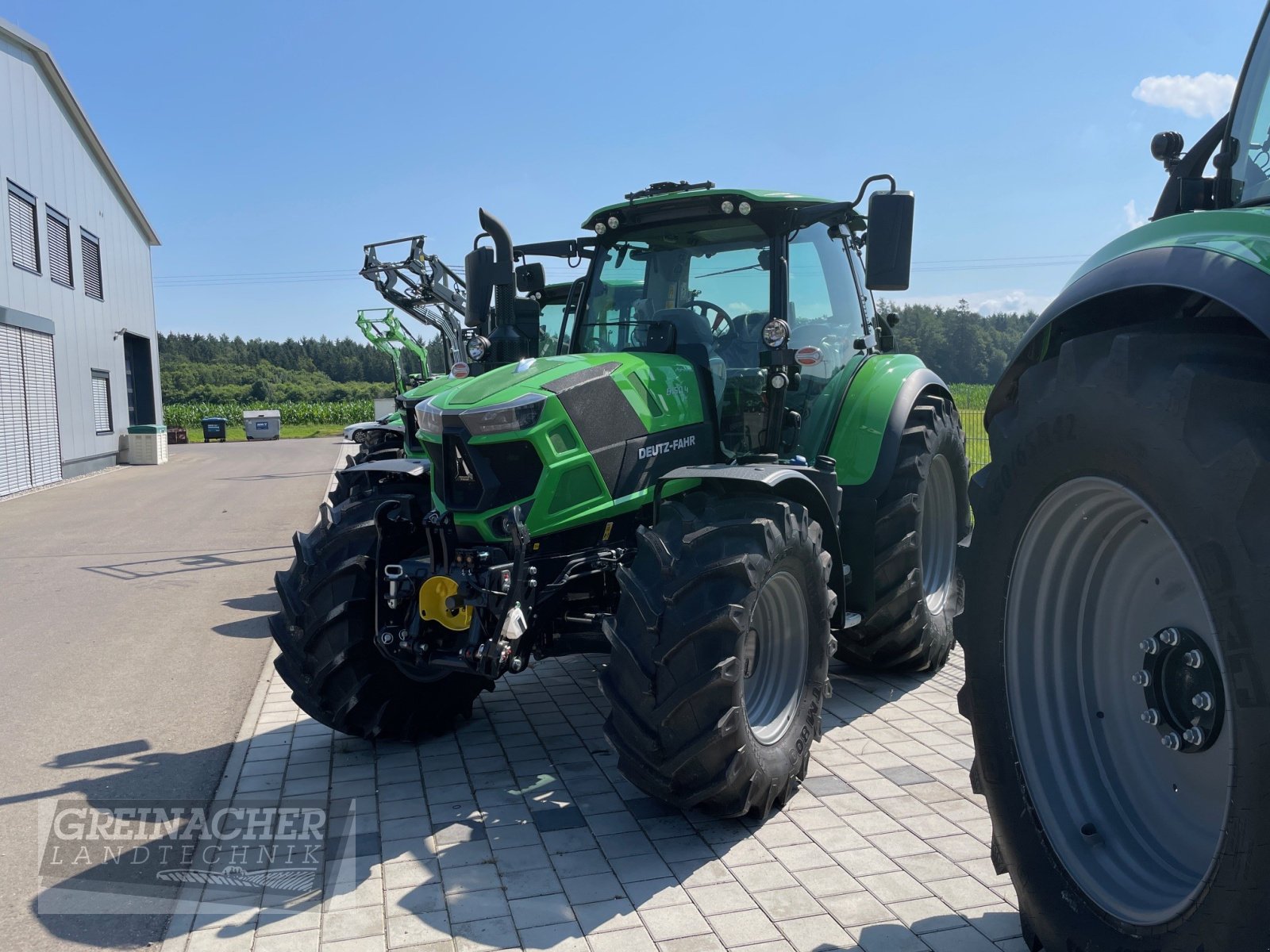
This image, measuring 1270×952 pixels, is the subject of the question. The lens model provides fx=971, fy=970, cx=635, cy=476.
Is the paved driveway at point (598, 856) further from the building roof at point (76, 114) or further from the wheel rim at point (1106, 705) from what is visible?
the building roof at point (76, 114)

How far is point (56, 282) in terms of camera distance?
20656 millimetres

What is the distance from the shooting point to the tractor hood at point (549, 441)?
4.05 m

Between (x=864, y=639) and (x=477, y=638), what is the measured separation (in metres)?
2.43

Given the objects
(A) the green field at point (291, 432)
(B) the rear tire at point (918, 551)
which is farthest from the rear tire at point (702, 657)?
(A) the green field at point (291, 432)

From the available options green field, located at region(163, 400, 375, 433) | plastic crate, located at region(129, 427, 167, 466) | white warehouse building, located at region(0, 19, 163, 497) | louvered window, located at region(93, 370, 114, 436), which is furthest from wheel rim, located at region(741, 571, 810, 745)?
green field, located at region(163, 400, 375, 433)

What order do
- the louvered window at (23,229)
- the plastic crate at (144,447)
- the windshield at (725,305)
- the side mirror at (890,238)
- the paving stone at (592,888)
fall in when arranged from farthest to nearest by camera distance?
1. the plastic crate at (144,447)
2. the louvered window at (23,229)
3. the windshield at (725,305)
4. the side mirror at (890,238)
5. the paving stone at (592,888)

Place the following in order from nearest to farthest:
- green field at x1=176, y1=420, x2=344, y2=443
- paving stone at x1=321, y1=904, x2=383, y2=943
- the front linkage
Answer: paving stone at x1=321, y1=904, x2=383, y2=943 < the front linkage < green field at x1=176, y1=420, x2=344, y2=443

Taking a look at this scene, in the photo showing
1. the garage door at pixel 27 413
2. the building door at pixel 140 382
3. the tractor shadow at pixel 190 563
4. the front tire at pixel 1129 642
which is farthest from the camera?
the building door at pixel 140 382

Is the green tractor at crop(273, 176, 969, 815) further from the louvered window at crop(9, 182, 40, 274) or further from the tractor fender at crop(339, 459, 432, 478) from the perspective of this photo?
the louvered window at crop(9, 182, 40, 274)

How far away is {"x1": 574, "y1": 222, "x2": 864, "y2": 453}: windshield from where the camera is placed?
4969mm

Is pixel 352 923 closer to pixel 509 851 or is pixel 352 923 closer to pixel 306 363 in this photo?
pixel 509 851

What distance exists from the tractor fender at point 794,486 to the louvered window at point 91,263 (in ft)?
76.4

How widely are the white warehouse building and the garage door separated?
0.10ft

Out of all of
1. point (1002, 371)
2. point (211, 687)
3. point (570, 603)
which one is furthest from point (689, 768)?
point (211, 687)
